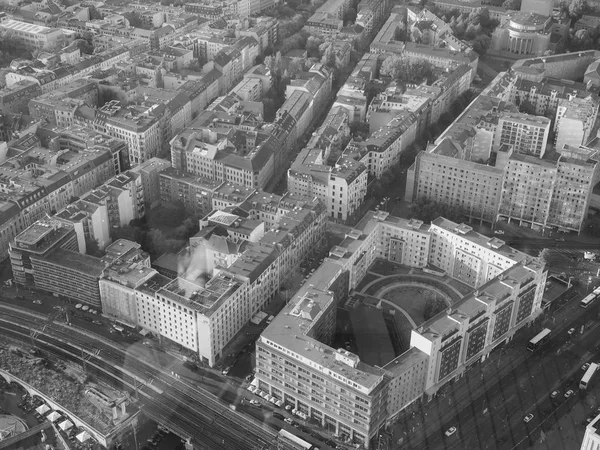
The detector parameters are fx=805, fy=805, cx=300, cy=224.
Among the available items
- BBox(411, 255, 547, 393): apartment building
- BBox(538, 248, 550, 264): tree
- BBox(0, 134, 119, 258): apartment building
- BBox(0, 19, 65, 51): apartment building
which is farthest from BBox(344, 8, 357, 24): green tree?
BBox(411, 255, 547, 393): apartment building

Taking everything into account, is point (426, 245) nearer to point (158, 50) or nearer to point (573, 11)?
point (158, 50)

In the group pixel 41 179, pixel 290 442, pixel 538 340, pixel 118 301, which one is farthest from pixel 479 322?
pixel 41 179

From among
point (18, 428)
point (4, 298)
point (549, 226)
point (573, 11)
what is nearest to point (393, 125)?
point (549, 226)

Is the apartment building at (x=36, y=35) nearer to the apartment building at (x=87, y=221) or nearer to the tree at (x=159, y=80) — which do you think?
the tree at (x=159, y=80)

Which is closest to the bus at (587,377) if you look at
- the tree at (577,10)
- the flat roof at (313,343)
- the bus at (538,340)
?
the bus at (538,340)

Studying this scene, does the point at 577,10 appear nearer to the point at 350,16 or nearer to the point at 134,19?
the point at 350,16

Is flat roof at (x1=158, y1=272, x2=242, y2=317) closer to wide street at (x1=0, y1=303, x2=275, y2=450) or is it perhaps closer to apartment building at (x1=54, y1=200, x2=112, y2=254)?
wide street at (x1=0, y1=303, x2=275, y2=450)
